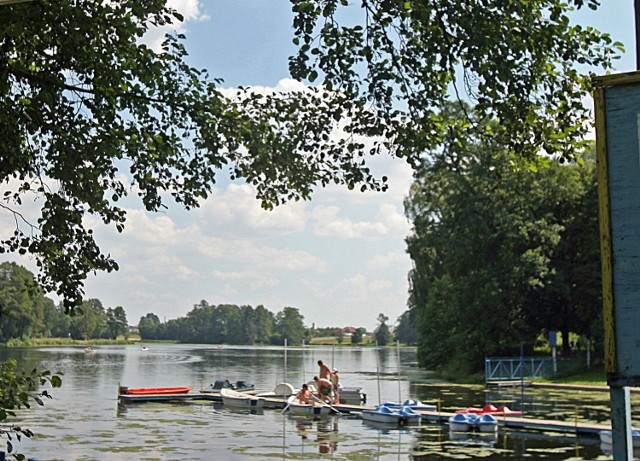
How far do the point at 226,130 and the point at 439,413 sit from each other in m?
8.15

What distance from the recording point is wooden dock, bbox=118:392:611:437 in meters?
10.4

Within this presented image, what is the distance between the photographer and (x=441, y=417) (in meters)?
12.0

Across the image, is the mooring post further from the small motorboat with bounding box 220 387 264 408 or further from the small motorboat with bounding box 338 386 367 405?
the small motorboat with bounding box 338 386 367 405

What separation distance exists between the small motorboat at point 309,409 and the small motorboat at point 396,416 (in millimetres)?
1370

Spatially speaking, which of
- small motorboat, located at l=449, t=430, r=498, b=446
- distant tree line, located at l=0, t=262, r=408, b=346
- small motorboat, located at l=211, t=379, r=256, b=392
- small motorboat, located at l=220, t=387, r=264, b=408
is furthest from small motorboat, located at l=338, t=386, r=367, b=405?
distant tree line, located at l=0, t=262, r=408, b=346

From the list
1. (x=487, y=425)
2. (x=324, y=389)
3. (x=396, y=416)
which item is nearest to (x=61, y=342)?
(x=324, y=389)

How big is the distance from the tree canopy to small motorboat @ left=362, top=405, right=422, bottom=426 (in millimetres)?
7146

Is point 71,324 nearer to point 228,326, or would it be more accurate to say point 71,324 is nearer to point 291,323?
point 228,326

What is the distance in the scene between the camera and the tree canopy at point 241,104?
401 centimetres

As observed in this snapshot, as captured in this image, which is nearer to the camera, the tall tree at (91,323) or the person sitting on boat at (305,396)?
the person sitting on boat at (305,396)

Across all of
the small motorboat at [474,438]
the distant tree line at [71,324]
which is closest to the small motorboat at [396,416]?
the small motorboat at [474,438]

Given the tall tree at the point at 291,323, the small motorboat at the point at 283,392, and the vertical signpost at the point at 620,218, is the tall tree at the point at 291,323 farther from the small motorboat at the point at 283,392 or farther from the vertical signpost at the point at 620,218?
the vertical signpost at the point at 620,218

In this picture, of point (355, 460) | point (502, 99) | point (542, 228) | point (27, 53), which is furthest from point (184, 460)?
point (542, 228)

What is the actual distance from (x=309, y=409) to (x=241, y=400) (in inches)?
73.0
